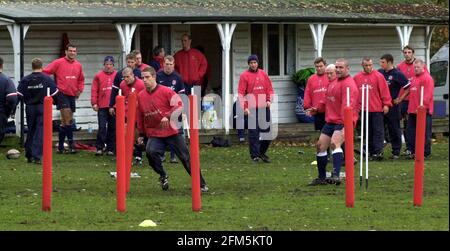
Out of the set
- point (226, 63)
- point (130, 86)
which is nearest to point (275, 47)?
point (226, 63)

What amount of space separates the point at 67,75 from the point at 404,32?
987cm

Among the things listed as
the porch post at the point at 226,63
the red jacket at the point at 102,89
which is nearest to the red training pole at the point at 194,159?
the red jacket at the point at 102,89

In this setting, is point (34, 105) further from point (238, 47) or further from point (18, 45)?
point (238, 47)

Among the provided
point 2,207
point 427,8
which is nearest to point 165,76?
point 2,207

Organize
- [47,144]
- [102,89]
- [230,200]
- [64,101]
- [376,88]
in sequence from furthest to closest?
[64,101] < [102,89] < [376,88] < [230,200] < [47,144]

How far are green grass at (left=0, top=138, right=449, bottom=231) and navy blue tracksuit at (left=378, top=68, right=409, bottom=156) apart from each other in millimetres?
1199

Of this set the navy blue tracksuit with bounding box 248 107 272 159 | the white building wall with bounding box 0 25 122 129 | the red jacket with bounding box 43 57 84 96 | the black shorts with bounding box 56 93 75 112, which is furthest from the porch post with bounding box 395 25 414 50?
the black shorts with bounding box 56 93 75 112

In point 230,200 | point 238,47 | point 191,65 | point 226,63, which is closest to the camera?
point 230,200

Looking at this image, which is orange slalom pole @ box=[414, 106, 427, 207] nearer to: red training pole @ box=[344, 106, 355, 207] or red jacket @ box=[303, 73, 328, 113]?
red training pole @ box=[344, 106, 355, 207]

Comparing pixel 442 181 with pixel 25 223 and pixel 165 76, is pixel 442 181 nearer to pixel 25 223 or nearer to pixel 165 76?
pixel 165 76

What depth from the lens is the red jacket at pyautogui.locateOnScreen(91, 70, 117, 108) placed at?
2683cm

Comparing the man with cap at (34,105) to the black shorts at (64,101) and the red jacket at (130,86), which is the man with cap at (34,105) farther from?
the black shorts at (64,101)

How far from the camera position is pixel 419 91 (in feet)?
84.7

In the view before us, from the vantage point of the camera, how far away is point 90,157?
87.7 ft
